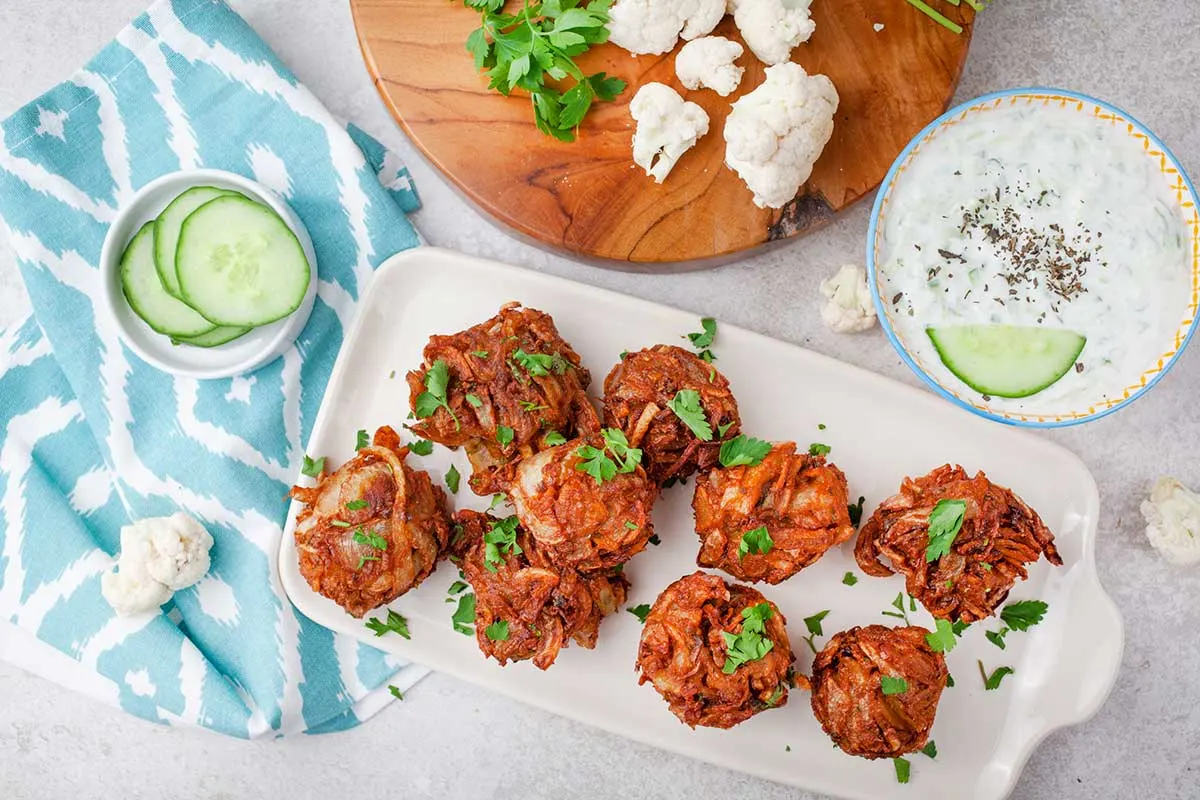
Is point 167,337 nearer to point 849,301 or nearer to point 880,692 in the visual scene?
point 849,301

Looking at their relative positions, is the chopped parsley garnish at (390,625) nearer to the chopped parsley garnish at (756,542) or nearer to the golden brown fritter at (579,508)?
the golden brown fritter at (579,508)

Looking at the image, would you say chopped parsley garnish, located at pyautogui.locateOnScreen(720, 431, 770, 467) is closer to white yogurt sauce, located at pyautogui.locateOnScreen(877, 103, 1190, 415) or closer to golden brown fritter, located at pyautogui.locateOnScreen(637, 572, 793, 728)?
golden brown fritter, located at pyautogui.locateOnScreen(637, 572, 793, 728)

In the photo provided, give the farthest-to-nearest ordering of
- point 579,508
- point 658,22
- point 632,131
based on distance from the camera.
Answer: point 632,131, point 658,22, point 579,508

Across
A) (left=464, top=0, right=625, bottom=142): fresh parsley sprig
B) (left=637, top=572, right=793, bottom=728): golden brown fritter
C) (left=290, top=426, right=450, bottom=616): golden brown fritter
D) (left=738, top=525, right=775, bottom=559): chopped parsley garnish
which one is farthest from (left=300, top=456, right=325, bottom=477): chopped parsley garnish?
(left=738, top=525, right=775, bottom=559): chopped parsley garnish

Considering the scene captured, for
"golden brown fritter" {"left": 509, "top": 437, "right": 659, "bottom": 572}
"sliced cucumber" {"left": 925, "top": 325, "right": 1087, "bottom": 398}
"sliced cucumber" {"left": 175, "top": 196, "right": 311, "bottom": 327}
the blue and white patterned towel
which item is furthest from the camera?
the blue and white patterned towel

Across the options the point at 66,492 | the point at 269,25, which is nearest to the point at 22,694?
the point at 66,492

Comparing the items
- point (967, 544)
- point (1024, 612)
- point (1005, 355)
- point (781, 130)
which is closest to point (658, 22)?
point (781, 130)
